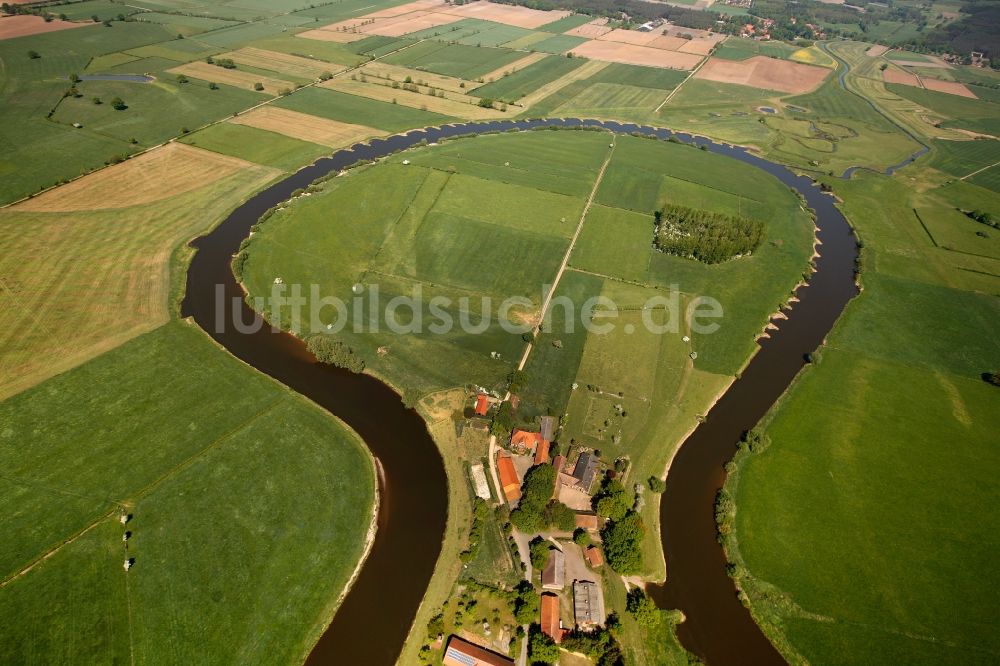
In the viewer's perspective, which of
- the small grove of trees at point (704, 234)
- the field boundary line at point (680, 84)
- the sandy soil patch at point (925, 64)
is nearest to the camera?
the small grove of trees at point (704, 234)

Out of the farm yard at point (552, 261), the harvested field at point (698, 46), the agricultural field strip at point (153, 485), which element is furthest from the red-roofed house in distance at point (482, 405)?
the harvested field at point (698, 46)

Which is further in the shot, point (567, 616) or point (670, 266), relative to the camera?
point (670, 266)

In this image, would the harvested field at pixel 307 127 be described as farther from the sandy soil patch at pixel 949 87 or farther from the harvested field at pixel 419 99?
the sandy soil patch at pixel 949 87

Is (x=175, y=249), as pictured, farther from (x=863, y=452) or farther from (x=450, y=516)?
(x=863, y=452)

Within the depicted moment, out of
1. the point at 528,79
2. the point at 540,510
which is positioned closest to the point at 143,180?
the point at 540,510

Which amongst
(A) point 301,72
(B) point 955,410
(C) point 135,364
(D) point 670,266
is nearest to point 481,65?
(A) point 301,72

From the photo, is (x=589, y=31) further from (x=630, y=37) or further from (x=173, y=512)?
(x=173, y=512)
